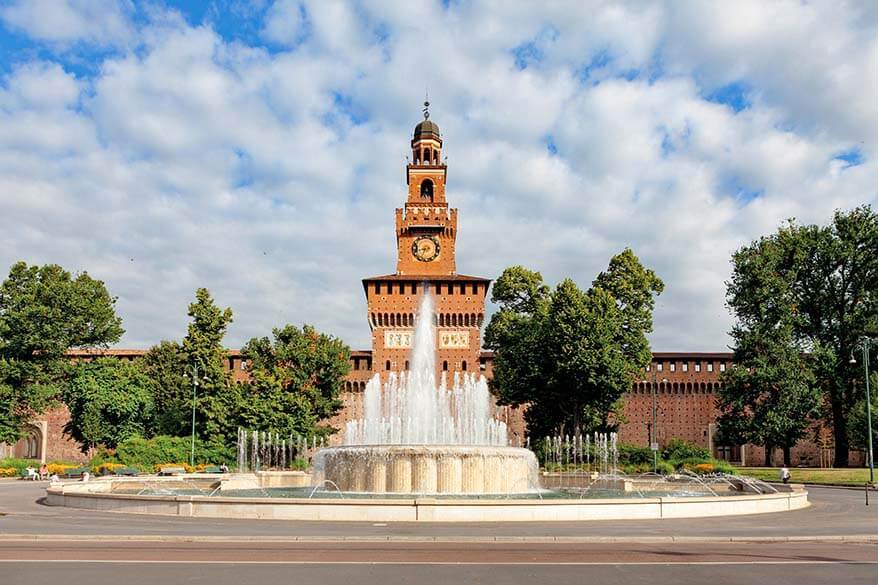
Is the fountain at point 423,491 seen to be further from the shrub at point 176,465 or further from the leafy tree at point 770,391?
the shrub at point 176,465

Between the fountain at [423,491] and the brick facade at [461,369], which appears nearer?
the fountain at [423,491]

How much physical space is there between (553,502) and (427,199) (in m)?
49.5

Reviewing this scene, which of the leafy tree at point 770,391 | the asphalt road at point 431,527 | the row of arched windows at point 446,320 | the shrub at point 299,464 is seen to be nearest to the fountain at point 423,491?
the asphalt road at point 431,527

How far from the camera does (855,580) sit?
9.23m

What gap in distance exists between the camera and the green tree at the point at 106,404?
1768 inches

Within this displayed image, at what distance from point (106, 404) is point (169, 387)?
4.35 metres

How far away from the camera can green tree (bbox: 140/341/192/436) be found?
44.6 metres

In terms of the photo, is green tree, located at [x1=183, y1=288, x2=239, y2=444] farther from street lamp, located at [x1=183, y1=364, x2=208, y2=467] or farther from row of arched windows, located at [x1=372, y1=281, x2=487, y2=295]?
row of arched windows, located at [x1=372, y1=281, x2=487, y2=295]

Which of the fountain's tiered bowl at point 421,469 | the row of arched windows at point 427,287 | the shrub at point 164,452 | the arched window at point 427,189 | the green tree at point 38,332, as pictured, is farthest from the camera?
the arched window at point 427,189

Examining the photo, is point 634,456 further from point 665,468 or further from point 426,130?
point 426,130

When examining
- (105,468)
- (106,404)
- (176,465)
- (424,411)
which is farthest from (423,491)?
(106,404)

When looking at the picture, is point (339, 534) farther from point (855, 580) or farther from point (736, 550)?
point (855, 580)

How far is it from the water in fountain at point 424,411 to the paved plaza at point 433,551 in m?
10.1

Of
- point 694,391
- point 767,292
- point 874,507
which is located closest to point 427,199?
point 694,391
